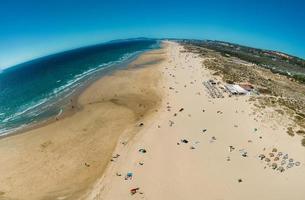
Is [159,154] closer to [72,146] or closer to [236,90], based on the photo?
[72,146]

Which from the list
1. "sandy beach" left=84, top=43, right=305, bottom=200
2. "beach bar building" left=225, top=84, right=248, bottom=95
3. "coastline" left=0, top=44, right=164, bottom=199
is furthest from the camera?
"beach bar building" left=225, top=84, right=248, bottom=95

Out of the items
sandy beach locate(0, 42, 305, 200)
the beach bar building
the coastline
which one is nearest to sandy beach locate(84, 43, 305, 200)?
sandy beach locate(0, 42, 305, 200)

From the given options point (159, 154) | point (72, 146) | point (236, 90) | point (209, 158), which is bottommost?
point (209, 158)

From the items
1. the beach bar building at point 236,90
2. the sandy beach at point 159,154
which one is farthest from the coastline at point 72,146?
the beach bar building at point 236,90

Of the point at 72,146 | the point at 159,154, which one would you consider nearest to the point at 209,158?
the point at 159,154

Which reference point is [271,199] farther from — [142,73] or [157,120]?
[142,73]

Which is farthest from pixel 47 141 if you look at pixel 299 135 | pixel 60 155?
pixel 299 135

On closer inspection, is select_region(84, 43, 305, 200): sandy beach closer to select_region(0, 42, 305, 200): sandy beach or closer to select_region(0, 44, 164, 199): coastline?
select_region(0, 42, 305, 200): sandy beach
